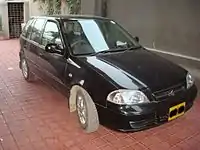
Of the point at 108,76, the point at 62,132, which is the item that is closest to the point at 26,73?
the point at 62,132

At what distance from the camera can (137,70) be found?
3.66 meters

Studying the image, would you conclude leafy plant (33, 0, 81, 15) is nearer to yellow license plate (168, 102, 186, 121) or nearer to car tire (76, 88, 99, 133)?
car tire (76, 88, 99, 133)

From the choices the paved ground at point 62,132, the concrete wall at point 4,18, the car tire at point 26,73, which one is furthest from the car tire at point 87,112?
the concrete wall at point 4,18

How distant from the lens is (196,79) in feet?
17.2

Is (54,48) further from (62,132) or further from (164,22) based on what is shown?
(164,22)

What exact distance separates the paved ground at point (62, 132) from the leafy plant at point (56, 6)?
5558 millimetres

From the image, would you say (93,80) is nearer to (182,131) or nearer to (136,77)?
(136,77)

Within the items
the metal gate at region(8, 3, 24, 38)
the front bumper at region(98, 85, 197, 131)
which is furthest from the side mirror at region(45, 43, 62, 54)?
the metal gate at region(8, 3, 24, 38)

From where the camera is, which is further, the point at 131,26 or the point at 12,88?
the point at 131,26

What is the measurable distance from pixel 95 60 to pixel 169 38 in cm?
259

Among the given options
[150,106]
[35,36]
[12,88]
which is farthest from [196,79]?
[12,88]

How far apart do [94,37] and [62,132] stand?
61.6 inches

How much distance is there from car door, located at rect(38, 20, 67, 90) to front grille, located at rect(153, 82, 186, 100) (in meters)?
1.50

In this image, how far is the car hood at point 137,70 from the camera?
11.2 feet
